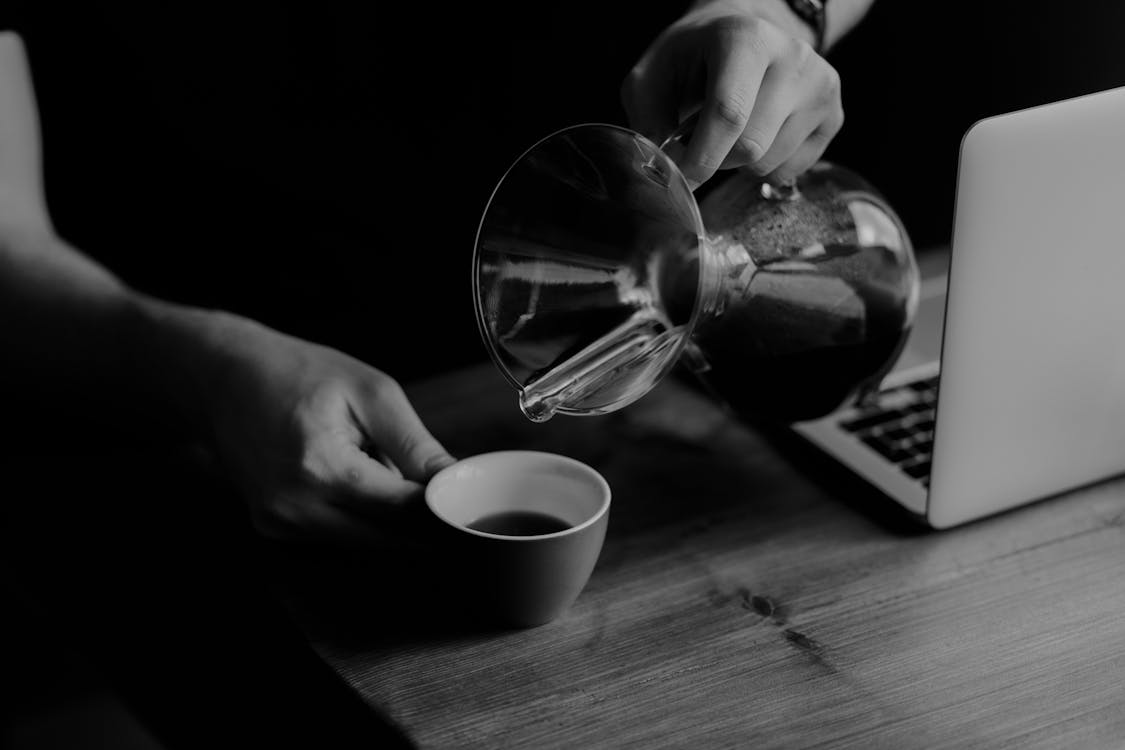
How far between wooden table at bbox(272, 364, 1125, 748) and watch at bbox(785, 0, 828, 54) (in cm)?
38

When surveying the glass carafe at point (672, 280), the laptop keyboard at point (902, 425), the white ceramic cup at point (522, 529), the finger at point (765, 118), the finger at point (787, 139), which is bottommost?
the laptop keyboard at point (902, 425)

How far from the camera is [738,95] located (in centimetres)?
76

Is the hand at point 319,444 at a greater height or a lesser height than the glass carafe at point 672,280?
lesser

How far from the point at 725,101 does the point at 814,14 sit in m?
0.34

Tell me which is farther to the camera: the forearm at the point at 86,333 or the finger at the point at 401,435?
the forearm at the point at 86,333

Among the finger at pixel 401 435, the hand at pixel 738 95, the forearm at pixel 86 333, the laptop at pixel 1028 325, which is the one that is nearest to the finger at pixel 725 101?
the hand at pixel 738 95

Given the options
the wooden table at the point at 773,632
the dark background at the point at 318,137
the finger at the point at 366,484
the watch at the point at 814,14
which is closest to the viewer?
the wooden table at the point at 773,632

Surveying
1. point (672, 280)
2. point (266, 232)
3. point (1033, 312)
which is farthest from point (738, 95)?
point (266, 232)

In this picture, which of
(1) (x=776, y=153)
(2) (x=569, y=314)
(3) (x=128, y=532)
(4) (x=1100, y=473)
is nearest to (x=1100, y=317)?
(4) (x=1100, y=473)

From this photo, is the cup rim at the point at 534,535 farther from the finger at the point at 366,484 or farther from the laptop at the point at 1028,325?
the laptop at the point at 1028,325

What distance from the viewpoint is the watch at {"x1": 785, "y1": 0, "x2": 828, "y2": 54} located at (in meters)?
1.03

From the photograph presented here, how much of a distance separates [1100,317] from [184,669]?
806 millimetres

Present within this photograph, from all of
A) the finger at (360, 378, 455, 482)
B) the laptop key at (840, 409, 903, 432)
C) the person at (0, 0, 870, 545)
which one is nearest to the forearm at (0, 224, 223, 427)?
the person at (0, 0, 870, 545)

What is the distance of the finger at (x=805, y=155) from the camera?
0.83 meters
